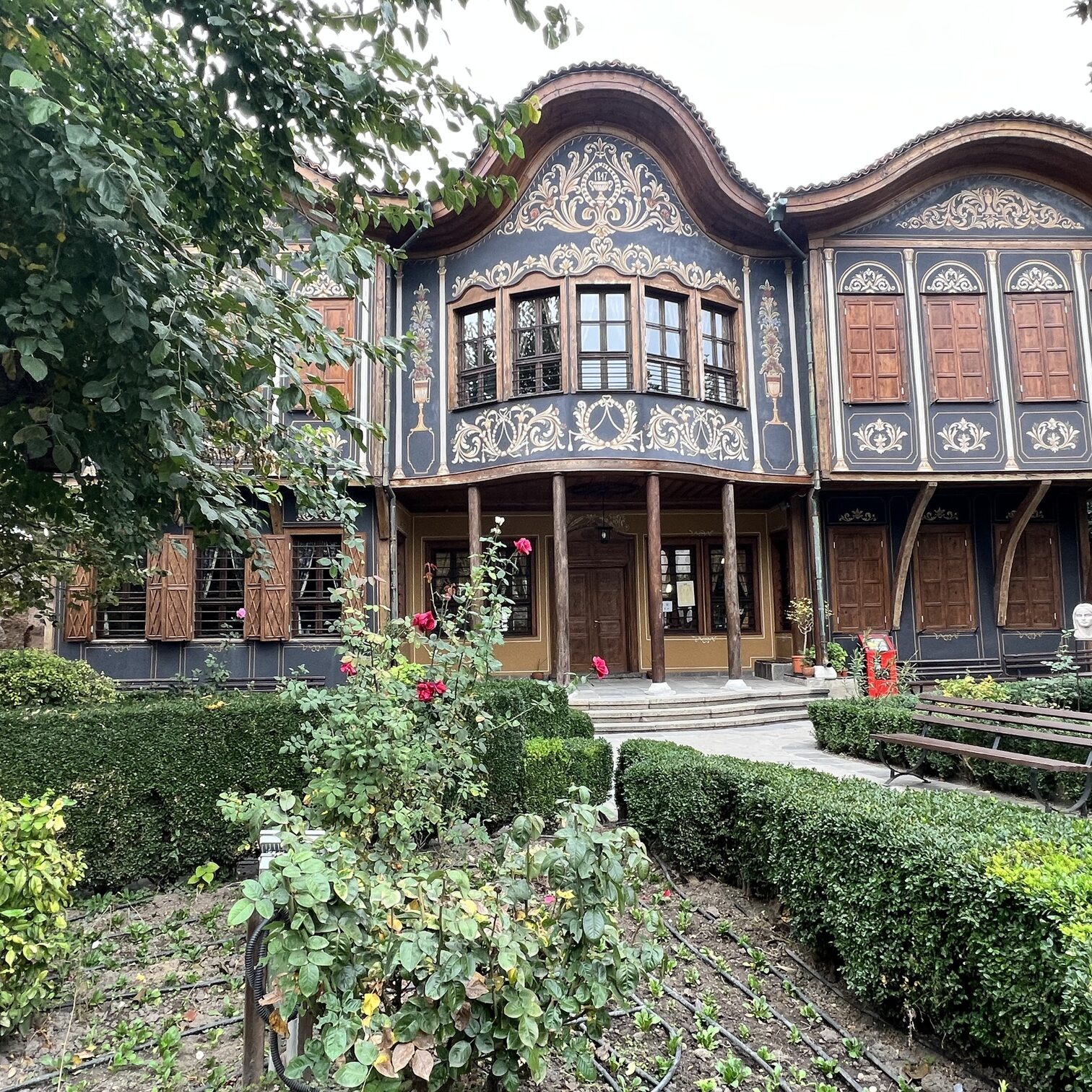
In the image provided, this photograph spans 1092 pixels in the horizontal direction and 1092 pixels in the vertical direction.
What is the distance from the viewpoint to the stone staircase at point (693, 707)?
9.46m

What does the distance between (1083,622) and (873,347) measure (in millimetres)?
5256

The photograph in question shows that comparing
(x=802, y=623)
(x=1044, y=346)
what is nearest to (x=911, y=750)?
(x=802, y=623)

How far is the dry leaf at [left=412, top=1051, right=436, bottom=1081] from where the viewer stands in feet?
5.02

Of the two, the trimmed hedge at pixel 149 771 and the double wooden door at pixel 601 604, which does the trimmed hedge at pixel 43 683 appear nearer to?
the trimmed hedge at pixel 149 771

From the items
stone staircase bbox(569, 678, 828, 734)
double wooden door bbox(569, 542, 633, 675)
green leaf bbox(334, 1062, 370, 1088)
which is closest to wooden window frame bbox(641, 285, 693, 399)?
double wooden door bbox(569, 542, 633, 675)

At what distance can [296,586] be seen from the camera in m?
11.6

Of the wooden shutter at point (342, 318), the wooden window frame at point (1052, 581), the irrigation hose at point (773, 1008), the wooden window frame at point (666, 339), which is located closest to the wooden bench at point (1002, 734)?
the irrigation hose at point (773, 1008)

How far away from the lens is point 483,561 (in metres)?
4.08

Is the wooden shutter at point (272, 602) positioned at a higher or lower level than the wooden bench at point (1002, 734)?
higher

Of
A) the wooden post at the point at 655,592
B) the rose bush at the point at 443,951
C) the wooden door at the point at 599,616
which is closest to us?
the rose bush at the point at 443,951

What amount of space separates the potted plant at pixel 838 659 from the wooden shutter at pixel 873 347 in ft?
13.5

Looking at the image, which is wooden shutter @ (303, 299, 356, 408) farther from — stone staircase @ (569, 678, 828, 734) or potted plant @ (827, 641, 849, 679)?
potted plant @ (827, 641, 849, 679)

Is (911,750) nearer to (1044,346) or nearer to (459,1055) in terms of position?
(459,1055)

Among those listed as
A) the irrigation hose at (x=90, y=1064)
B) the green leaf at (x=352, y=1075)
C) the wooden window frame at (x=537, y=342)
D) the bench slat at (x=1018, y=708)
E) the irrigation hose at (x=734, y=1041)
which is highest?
the wooden window frame at (x=537, y=342)
